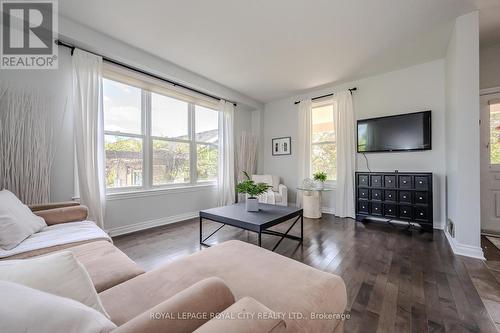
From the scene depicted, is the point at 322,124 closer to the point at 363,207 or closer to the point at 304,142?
the point at 304,142

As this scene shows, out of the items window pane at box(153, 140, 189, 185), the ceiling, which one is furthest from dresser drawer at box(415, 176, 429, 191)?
window pane at box(153, 140, 189, 185)

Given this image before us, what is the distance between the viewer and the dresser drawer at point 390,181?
3316mm

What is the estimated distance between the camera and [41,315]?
453 millimetres

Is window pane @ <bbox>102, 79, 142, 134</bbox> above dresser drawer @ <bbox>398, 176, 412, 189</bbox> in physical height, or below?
above

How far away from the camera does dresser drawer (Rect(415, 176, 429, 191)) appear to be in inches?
120

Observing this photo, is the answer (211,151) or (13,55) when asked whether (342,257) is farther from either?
(13,55)

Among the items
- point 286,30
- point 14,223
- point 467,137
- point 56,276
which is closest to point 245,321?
point 56,276

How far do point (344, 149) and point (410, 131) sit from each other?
1050 millimetres

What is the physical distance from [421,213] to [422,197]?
24 cm

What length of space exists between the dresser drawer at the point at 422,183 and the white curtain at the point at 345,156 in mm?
1011

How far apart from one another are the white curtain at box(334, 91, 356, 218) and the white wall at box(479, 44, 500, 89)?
177 cm

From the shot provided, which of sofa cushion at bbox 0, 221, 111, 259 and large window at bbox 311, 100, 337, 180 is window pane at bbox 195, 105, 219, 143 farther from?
sofa cushion at bbox 0, 221, 111, 259

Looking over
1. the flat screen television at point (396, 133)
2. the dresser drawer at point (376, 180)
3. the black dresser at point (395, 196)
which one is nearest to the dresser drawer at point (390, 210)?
the black dresser at point (395, 196)

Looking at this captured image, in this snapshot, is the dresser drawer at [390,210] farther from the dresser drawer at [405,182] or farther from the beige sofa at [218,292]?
the beige sofa at [218,292]
